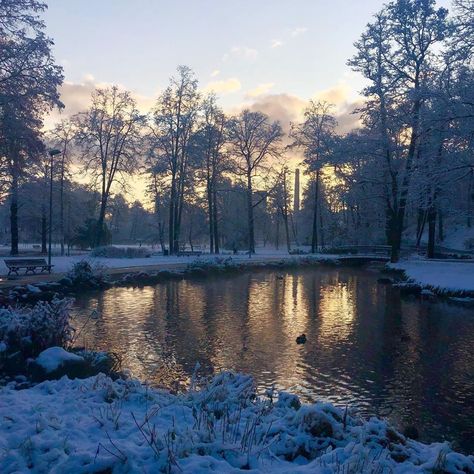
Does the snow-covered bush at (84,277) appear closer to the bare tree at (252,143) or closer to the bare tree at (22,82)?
the bare tree at (22,82)

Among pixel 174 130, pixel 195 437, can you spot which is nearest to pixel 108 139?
pixel 174 130

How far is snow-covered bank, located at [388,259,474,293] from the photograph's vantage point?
22.3 metres

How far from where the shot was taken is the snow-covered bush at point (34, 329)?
10.1m

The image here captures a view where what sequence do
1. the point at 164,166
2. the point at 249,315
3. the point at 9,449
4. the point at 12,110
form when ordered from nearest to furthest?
the point at 9,449 → the point at 249,315 → the point at 12,110 → the point at 164,166

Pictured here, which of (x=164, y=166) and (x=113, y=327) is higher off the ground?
(x=164, y=166)

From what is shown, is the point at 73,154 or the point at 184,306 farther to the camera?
the point at 73,154

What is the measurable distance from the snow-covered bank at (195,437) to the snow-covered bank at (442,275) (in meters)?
17.6

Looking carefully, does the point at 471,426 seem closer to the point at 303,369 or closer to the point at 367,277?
the point at 303,369

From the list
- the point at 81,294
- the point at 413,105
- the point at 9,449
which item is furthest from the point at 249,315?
the point at 413,105

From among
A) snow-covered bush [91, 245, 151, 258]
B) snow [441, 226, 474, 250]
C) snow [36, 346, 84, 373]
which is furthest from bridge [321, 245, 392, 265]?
snow [36, 346, 84, 373]

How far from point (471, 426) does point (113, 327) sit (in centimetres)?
1034

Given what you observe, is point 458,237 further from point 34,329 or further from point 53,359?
point 53,359

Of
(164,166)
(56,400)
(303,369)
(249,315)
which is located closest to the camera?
(56,400)

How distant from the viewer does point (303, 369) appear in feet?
35.8
